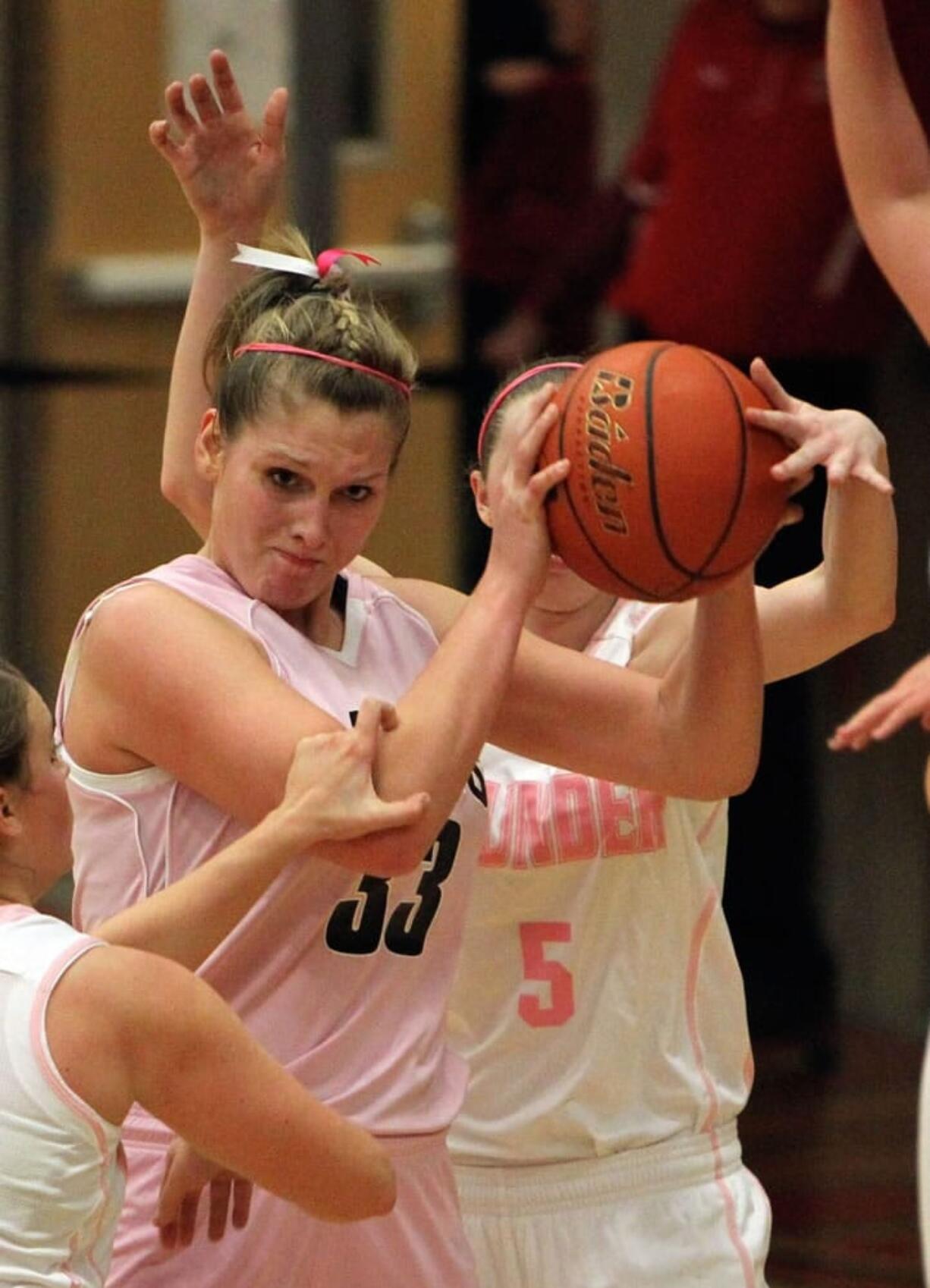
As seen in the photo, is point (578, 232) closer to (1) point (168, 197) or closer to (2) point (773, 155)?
(2) point (773, 155)

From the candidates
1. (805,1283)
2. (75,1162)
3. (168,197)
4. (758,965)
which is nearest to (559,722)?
(75,1162)

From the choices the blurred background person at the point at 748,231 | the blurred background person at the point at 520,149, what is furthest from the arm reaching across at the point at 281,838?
the blurred background person at the point at 520,149

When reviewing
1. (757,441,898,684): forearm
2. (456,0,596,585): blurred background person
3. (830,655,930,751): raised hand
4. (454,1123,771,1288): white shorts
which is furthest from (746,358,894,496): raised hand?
(456,0,596,585): blurred background person

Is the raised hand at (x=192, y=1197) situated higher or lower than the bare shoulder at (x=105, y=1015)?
lower

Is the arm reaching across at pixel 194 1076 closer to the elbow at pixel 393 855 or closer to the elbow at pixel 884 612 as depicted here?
the elbow at pixel 393 855

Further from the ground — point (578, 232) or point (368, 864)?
point (368, 864)

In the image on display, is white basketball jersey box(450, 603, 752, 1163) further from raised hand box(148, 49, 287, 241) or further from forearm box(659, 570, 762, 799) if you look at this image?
raised hand box(148, 49, 287, 241)

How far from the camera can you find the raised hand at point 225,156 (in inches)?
128

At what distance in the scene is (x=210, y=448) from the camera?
9.59 feet

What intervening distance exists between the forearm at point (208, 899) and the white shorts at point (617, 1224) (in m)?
1.04

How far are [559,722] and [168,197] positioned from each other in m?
5.20

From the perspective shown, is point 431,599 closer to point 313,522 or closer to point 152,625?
point 313,522

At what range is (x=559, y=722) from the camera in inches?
120

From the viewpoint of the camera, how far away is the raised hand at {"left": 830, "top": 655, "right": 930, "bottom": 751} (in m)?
3.06
